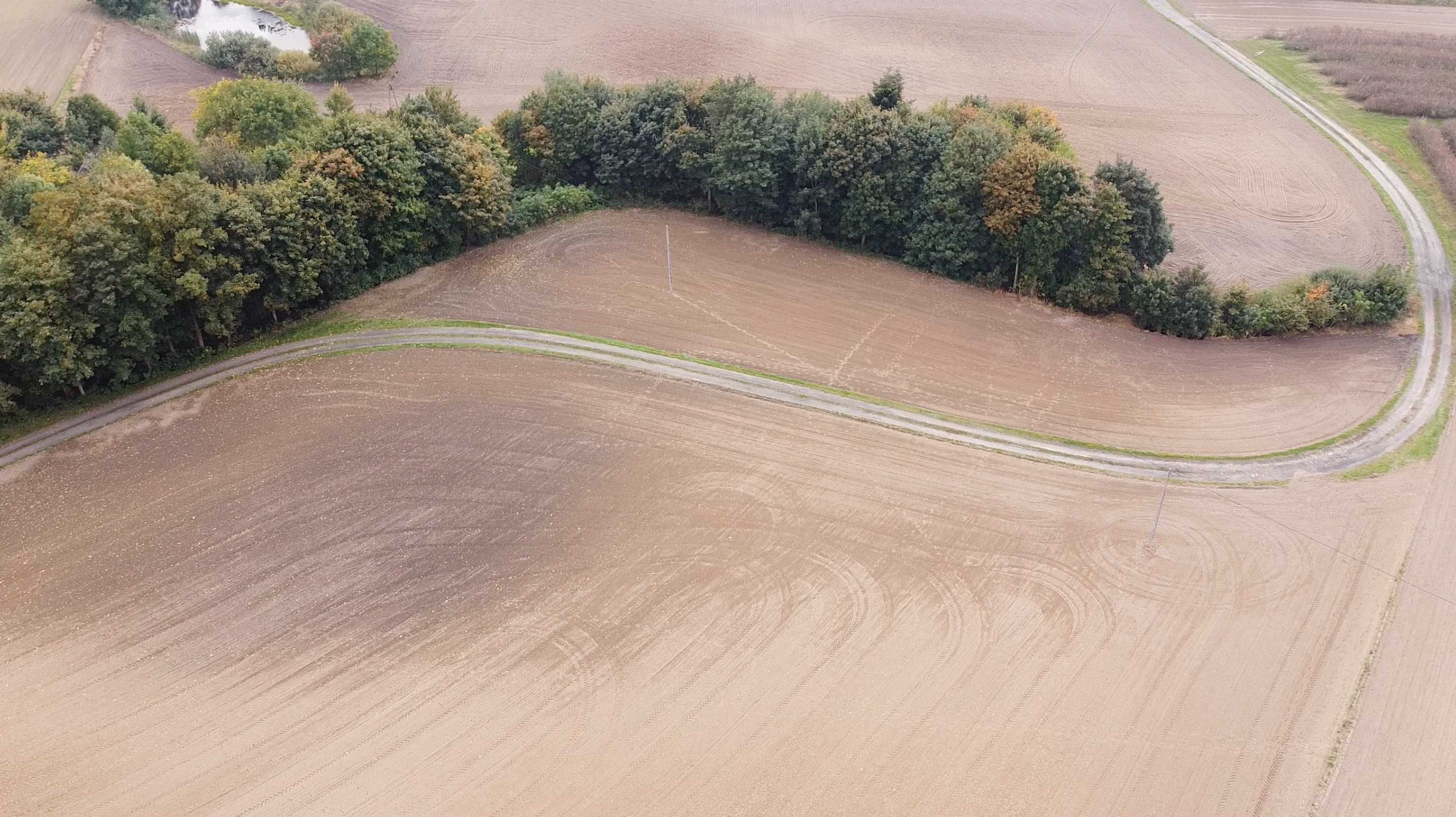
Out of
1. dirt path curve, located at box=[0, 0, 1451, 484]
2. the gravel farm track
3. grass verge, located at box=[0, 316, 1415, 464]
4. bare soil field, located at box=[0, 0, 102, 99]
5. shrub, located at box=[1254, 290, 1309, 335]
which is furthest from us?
bare soil field, located at box=[0, 0, 102, 99]

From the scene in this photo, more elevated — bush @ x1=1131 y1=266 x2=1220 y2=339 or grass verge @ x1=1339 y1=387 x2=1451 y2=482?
bush @ x1=1131 y1=266 x2=1220 y2=339

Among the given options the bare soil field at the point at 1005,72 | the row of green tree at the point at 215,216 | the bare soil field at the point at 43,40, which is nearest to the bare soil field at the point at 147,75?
the bare soil field at the point at 1005,72

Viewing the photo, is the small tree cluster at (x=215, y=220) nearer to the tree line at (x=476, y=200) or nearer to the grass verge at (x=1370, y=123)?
the tree line at (x=476, y=200)

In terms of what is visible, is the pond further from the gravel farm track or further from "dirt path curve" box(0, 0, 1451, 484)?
the gravel farm track

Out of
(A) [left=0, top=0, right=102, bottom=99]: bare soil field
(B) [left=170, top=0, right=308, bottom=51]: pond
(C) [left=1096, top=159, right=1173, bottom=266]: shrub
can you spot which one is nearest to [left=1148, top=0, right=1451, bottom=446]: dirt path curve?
(C) [left=1096, top=159, right=1173, bottom=266]: shrub

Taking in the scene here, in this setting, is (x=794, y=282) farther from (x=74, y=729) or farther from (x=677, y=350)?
(x=74, y=729)

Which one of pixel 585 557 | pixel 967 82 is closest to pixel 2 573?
pixel 585 557
